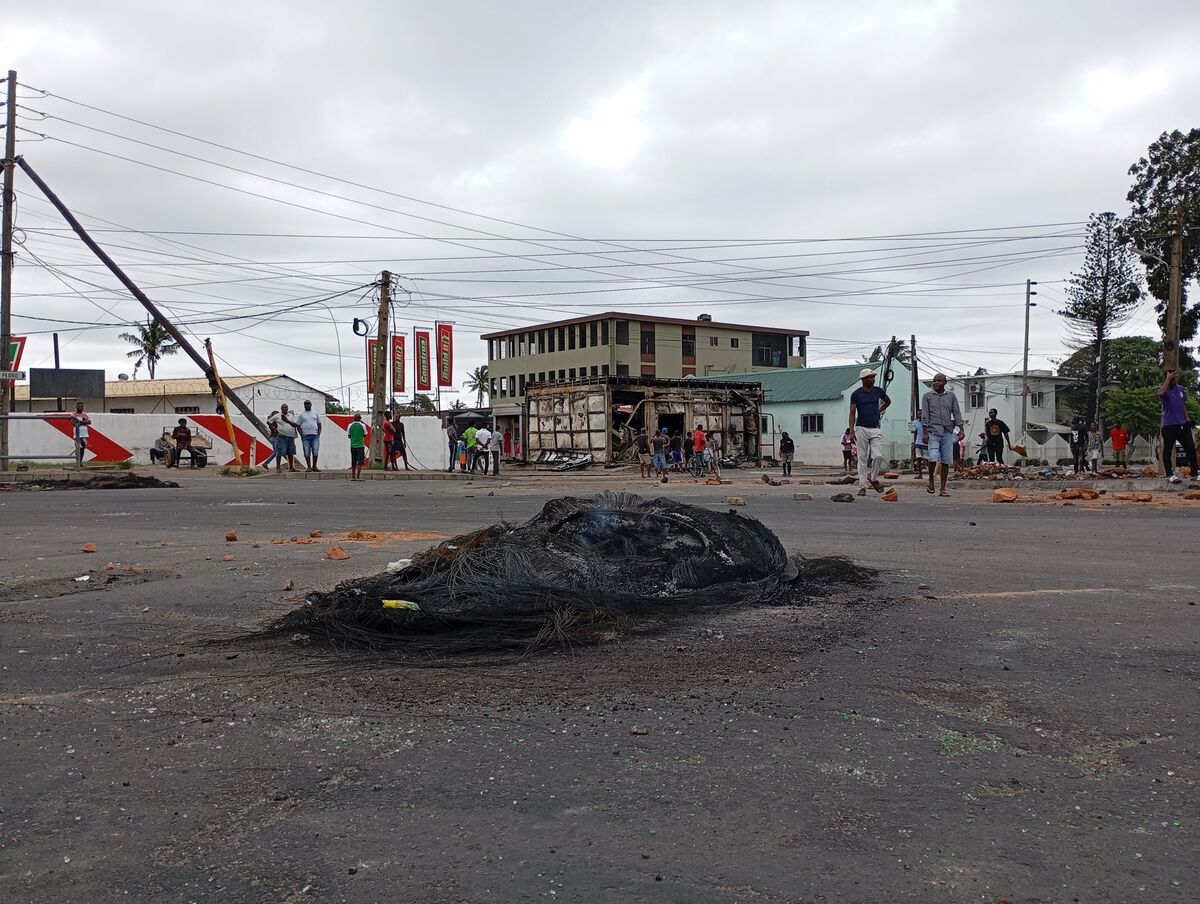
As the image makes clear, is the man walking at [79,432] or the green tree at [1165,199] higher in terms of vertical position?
the green tree at [1165,199]

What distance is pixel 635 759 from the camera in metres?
3.13

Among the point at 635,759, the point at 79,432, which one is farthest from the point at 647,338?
the point at 635,759

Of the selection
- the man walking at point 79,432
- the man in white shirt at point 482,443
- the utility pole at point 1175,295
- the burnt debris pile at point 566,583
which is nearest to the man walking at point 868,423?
the burnt debris pile at point 566,583

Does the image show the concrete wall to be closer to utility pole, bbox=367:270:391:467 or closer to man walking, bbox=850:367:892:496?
utility pole, bbox=367:270:391:467

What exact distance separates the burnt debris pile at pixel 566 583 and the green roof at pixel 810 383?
4833 cm

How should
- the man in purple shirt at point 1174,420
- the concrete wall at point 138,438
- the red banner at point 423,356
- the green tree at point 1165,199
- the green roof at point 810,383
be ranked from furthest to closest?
the green roof at point 810,383 → the red banner at point 423,356 → the green tree at point 1165,199 → the concrete wall at point 138,438 → the man in purple shirt at point 1174,420

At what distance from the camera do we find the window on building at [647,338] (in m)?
73.9

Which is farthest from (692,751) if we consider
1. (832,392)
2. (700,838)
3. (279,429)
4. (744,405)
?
(832,392)

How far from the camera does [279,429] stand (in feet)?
81.5

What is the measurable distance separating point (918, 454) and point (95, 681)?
83.8ft

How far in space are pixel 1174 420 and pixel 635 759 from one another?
14.4 m

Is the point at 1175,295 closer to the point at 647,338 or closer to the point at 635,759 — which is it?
the point at 635,759

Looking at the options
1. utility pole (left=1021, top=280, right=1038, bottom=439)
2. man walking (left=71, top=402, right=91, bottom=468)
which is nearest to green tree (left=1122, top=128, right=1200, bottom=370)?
utility pole (left=1021, top=280, right=1038, bottom=439)

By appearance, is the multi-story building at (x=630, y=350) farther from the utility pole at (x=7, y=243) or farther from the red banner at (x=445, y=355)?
the utility pole at (x=7, y=243)
